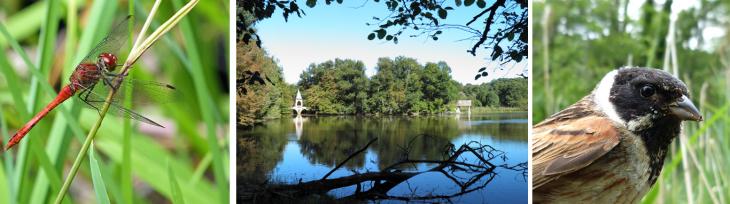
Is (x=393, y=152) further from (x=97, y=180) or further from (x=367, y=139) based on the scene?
(x=97, y=180)

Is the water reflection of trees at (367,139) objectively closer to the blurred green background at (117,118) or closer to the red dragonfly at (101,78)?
the blurred green background at (117,118)

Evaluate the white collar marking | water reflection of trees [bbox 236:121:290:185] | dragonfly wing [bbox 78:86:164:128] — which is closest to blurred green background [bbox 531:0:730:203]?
the white collar marking

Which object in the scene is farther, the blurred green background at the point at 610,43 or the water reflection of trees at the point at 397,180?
the blurred green background at the point at 610,43

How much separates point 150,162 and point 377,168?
703mm

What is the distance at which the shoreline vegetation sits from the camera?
2279 mm

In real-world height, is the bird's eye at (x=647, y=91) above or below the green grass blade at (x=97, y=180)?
above

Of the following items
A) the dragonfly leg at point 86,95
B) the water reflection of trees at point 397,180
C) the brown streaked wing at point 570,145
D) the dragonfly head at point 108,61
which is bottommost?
the water reflection of trees at point 397,180

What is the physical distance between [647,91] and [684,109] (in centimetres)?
13

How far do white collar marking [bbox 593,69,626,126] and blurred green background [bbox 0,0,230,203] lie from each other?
1.25m

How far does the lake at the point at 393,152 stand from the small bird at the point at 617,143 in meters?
0.09

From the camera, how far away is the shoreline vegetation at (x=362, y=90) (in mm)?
2279

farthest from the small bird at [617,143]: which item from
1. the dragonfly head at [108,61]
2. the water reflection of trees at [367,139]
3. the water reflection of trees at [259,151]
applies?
the dragonfly head at [108,61]

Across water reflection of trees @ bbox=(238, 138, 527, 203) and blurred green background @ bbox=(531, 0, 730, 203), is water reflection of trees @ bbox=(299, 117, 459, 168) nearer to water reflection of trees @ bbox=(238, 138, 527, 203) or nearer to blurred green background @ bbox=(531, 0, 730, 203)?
water reflection of trees @ bbox=(238, 138, 527, 203)

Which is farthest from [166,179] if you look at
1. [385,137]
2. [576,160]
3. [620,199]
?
[620,199]
